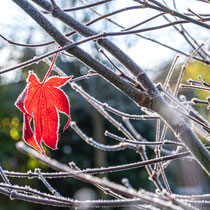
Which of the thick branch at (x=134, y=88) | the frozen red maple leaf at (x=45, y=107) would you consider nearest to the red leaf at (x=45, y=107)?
the frozen red maple leaf at (x=45, y=107)

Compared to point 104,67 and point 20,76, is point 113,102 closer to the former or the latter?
point 20,76

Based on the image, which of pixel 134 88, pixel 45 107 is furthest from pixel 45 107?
pixel 134 88

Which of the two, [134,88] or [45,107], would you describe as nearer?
[134,88]

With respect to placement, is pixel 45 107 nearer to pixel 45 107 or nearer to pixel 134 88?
pixel 45 107

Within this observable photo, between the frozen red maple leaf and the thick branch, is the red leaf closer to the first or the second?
the frozen red maple leaf

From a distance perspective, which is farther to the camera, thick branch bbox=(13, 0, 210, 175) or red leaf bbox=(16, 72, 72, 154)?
red leaf bbox=(16, 72, 72, 154)

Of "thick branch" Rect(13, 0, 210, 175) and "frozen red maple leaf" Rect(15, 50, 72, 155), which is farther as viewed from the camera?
"frozen red maple leaf" Rect(15, 50, 72, 155)

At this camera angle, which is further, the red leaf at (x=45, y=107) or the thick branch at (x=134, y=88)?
the red leaf at (x=45, y=107)

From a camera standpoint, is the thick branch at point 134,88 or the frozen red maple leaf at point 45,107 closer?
the thick branch at point 134,88

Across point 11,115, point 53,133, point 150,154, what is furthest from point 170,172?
point 53,133

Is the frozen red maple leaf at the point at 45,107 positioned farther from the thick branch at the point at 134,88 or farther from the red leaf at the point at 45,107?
the thick branch at the point at 134,88

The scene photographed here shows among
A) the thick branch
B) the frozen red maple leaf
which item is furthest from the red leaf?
the thick branch
